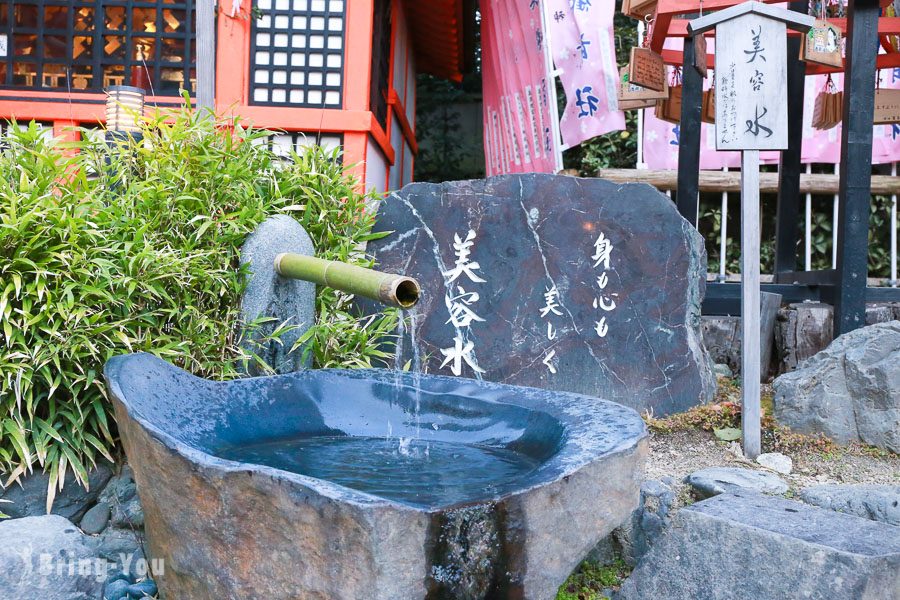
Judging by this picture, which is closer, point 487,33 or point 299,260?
point 299,260

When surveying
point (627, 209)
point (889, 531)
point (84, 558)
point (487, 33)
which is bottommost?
point (84, 558)

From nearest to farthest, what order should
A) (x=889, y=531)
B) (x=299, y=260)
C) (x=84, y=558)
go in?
(x=889, y=531), (x=84, y=558), (x=299, y=260)

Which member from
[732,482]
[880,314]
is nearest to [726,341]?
[880,314]

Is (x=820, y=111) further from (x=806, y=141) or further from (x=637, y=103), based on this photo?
(x=637, y=103)

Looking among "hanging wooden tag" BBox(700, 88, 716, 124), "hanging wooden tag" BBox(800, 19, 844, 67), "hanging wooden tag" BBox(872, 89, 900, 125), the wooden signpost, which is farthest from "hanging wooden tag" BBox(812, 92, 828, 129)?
the wooden signpost

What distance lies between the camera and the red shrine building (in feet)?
21.5

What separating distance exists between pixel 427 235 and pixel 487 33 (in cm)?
550

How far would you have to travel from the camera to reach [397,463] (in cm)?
249

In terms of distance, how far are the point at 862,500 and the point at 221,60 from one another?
5.77 meters

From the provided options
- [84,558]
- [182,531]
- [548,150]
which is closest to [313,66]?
[548,150]

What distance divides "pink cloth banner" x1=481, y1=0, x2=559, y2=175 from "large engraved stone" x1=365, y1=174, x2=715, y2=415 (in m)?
2.43

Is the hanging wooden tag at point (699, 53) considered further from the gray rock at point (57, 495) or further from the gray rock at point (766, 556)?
the gray rock at point (57, 495)

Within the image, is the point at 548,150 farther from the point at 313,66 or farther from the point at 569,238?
the point at 569,238

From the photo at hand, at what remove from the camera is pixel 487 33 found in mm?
9156
